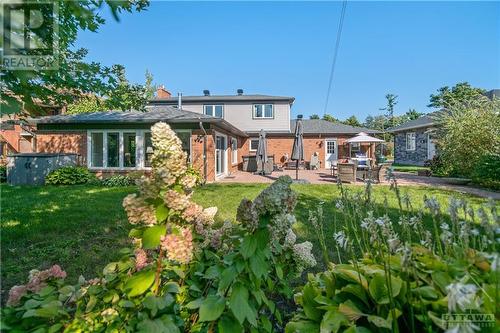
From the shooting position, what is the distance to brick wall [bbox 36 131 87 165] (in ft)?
49.2

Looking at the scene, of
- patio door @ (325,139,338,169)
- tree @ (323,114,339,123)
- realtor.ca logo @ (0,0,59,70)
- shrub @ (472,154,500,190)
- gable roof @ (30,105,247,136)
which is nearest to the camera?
realtor.ca logo @ (0,0,59,70)

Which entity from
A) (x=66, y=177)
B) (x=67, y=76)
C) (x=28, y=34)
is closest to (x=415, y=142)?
(x=66, y=177)

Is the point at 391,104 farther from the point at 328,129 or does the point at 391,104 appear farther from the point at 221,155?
the point at 221,155

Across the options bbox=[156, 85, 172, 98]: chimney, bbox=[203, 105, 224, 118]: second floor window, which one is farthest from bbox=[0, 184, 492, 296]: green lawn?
bbox=[156, 85, 172, 98]: chimney

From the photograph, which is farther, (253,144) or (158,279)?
(253,144)

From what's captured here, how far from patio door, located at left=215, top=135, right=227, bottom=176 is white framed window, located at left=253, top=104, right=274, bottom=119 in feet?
28.1

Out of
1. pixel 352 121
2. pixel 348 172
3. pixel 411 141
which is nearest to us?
pixel 348 172

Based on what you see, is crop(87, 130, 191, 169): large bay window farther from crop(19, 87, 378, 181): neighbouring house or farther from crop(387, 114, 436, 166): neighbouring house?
crop(387, 114, 436, 166): neighbouring house

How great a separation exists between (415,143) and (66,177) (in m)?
27.9

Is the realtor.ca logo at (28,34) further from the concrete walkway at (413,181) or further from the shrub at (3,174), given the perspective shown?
the shrub at (3,174)

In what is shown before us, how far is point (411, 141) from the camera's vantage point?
27.8 m

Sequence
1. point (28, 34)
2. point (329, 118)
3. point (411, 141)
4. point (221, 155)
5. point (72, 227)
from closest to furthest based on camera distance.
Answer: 1. point (28, 34)
2. point (72, 227)
3. point (221, 155)
4. point (411, 141)
5. point (329, 118)

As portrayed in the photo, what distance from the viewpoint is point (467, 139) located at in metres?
12.6

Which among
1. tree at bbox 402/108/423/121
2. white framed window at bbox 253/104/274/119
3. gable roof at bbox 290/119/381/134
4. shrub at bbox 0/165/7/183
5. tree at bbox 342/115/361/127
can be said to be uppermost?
tree at bbox 402/108/423/121
